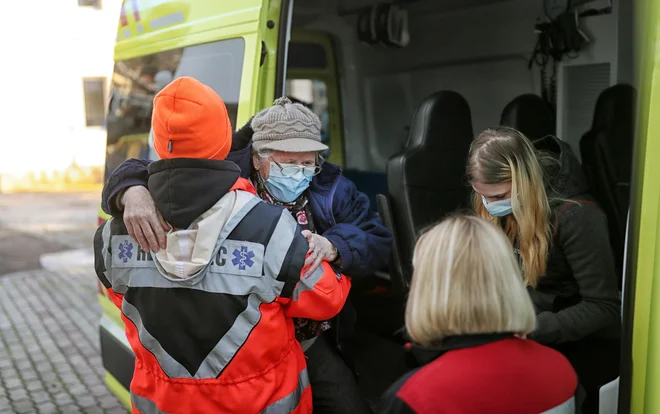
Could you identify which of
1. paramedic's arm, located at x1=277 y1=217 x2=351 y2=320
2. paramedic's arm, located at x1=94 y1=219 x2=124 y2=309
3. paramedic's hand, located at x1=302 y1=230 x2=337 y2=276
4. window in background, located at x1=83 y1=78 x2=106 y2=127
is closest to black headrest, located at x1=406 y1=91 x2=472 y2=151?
paramedic's hand, located at x1=302 y1=230 x2=337 y2=276

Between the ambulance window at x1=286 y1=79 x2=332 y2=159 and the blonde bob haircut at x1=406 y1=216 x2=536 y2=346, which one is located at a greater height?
the ambulance window at x1=286 y1=79 x2=332 y2=159

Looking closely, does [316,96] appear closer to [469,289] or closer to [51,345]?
[51,345]

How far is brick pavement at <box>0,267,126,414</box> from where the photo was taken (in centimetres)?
427

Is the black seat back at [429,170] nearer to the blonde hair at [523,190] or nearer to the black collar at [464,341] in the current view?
the blonde hair at [523,190]

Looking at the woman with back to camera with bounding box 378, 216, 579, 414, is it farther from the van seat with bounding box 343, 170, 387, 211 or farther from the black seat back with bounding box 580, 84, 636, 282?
the van seat with bounding box 343, 170, 387, 211

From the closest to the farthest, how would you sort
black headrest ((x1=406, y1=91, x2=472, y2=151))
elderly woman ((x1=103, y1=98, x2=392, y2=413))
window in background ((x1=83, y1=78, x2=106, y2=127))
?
elderly woman ((x1=103, y1=98, x2=392, y2=413)) < black headrest ((x1=406, y1=91, x2=472, y2=151)) < window in background ((x1=83, y1=78, x2=106, y2=127))

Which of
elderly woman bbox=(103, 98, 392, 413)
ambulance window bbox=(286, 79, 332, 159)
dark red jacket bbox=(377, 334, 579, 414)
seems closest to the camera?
dark red jacket bbox=(377, 334, 579, 414)

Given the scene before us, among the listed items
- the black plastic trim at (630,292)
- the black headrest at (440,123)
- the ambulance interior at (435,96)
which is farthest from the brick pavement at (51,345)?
the black plastic trim at (630,292)

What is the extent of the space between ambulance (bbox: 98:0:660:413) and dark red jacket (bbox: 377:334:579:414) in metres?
0.31

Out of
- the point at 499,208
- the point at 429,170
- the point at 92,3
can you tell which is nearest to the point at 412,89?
the point at 429,170

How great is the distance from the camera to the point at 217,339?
66.6 inches

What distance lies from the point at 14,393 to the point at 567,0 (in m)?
4.38

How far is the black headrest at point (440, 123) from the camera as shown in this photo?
318cm

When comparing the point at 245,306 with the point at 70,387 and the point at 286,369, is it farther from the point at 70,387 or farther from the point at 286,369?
the point at 70,387
